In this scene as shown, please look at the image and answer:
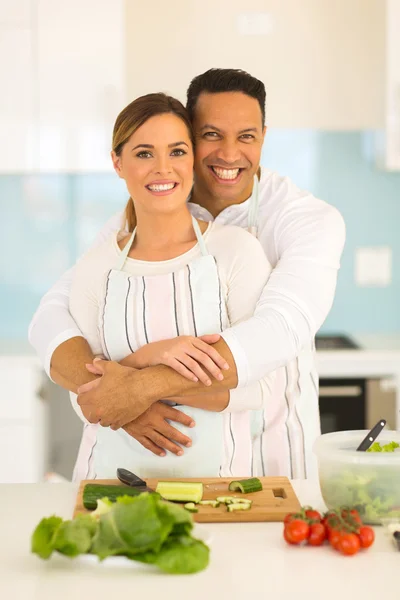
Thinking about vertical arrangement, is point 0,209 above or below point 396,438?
above

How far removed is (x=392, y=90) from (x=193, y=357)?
6.90ft

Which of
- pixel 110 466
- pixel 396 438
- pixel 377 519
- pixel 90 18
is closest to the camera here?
pixel 377 519

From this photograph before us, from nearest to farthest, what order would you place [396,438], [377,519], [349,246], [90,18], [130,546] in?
[130,546]
[377,519]
[396,438]
[90,18]
[349,246]

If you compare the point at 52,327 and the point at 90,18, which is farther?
the point at 90,18

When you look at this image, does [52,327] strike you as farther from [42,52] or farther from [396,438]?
[42,52]

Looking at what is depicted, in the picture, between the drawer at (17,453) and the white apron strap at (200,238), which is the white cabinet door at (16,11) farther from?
the white apron strap at (200,238)

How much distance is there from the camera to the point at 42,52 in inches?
137

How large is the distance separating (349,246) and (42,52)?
154cm

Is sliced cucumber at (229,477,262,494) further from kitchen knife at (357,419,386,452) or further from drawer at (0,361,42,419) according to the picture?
drawer at (0,361,42,419)

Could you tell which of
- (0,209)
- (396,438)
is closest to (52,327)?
(396,438)

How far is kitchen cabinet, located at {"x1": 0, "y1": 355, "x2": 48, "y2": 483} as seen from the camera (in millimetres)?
3406

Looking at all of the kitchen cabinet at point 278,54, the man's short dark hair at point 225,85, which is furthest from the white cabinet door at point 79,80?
the man's short dark hair at point 225,85

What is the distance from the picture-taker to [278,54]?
356 cm

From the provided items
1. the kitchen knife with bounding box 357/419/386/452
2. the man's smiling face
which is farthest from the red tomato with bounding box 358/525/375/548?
the man's smiling face
